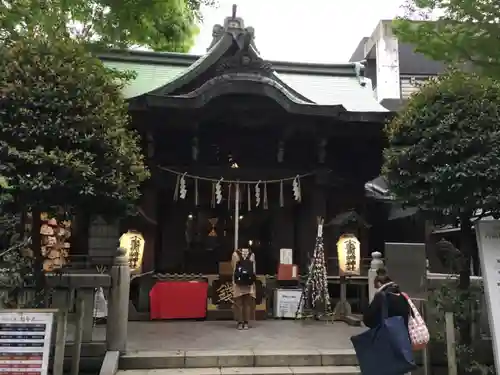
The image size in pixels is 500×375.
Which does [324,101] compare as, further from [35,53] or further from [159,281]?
[35,53]

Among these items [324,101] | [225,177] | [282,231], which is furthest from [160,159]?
[324,101]

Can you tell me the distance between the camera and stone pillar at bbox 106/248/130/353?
738 centimetres

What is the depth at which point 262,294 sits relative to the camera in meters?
12.2

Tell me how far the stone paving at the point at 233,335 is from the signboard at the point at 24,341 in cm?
235

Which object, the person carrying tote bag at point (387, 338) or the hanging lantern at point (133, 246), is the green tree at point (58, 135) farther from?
the hanging lantern at point (133, 246)

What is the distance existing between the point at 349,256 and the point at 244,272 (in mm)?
3264

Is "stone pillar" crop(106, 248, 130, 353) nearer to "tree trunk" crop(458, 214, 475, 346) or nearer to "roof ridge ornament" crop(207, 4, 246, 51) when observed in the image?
"tree trunk" crop(458, 214, 475, 346)

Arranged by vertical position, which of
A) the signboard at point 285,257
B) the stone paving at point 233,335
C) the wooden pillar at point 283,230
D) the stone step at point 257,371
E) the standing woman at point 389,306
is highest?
the wooden pillar at point 283,230

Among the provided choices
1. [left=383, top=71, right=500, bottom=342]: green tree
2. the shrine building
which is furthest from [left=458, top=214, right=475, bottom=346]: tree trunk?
the shrine building

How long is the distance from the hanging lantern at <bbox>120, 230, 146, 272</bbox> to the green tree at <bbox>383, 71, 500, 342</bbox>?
680 centimetres

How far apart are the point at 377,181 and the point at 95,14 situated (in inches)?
384

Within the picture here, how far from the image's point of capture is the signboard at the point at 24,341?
5.67 m

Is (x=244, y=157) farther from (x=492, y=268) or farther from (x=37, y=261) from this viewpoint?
(x=492, y=268)

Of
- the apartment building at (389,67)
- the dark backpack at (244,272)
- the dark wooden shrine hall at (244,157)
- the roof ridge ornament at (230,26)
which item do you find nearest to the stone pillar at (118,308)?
the dark backpack at (244,272)
